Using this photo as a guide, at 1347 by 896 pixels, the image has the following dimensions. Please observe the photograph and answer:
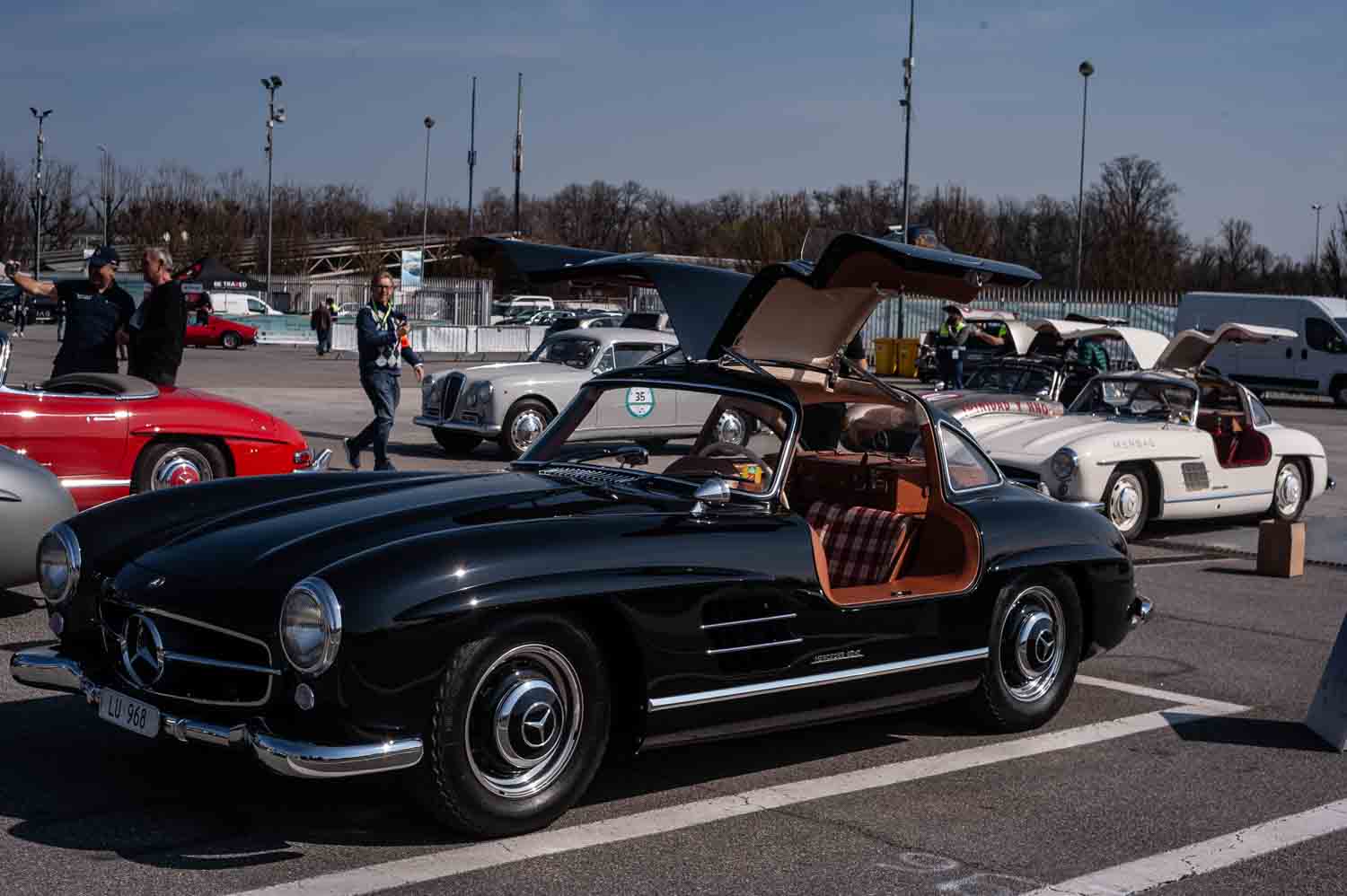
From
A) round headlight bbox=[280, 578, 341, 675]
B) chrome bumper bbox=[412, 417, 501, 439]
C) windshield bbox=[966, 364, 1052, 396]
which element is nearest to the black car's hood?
round headlight bbox=[280, 578, 341, 675]

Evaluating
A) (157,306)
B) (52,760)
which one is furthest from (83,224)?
(52,760)

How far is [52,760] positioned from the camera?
18.0 ft

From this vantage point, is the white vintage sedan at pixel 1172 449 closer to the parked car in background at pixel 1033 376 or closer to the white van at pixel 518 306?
the parked car in background at pixel 1033 376

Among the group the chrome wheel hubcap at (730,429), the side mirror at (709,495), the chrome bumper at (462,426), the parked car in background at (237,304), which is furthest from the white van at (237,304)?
the side mirror at (709,495)

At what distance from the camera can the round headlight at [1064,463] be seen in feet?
41.1

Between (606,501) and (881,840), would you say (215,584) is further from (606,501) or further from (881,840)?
(881,840)

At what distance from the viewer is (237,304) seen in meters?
56.3

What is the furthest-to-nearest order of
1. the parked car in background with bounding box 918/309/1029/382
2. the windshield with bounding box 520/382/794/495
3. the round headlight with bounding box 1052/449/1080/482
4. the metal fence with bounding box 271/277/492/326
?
the metal fence with bounding box 271/277/492/326 < the parked car in background with bounding box 918/309/1029/382 < the round headlight with bounding box 1052/449/1080/482 < the windshield with bounding box 520/382/794/495

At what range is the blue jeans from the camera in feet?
43.5

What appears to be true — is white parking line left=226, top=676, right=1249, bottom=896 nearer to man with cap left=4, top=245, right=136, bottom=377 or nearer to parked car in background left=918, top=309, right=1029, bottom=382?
man with cap left=4, top=245, right=136, bottom=377

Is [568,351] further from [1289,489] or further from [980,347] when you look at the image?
[980,347]

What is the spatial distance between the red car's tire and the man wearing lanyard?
2451mm

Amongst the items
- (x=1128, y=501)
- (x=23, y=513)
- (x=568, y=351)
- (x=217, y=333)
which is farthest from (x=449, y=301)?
(x=23, y=513)

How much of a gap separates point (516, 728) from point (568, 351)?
1452cm
